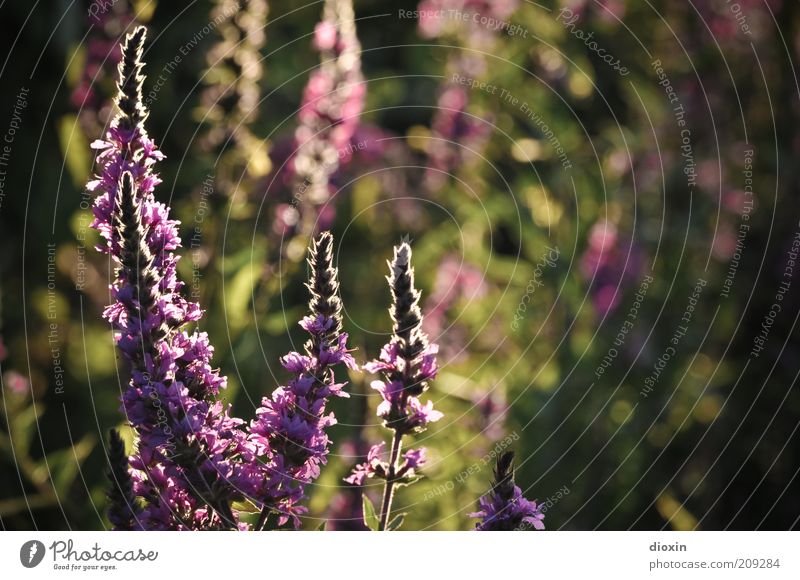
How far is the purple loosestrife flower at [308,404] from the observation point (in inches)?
30.9

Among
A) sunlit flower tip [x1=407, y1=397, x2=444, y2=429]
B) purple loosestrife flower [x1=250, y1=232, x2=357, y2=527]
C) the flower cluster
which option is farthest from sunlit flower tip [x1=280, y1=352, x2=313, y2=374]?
the flower cluster

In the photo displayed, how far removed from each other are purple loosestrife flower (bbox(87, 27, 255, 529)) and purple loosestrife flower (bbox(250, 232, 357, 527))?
3 centimetres

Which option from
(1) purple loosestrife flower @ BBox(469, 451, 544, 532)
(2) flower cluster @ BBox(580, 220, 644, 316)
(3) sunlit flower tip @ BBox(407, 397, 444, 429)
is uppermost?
(2) flower cluster @ BBox(580, 220, 644, 316)

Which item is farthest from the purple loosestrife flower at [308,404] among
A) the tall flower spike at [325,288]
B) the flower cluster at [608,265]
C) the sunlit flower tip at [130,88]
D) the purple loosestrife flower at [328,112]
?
the flower cluster at [608,265]

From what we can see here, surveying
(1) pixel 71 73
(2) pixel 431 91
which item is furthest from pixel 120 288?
(2) pixel 431 91

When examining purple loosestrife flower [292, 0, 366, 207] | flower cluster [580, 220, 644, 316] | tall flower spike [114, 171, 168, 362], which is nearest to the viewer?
tall flower spike [114, 171, 168, 362]

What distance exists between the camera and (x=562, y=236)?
74.6 inches

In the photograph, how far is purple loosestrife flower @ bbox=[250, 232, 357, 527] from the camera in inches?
30.9

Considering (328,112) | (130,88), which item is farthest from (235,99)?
(130,88)

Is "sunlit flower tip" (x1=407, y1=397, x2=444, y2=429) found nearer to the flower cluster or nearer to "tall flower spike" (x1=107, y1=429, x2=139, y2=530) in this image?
"tall flower spike" (x1=107, y1=429, x2=139, y2=530)

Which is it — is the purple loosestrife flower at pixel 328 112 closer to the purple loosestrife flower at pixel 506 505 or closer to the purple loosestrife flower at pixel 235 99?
the purple loosestrife flower at pixel 235 99

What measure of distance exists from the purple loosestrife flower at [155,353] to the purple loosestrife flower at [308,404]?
31mm

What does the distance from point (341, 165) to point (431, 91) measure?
90cm
